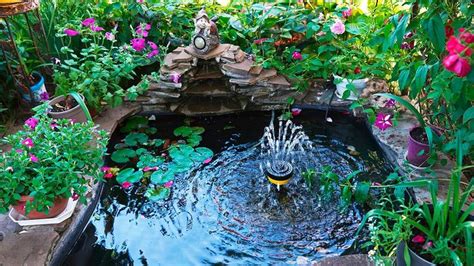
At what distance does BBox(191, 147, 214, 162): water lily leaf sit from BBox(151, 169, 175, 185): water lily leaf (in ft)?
0.67

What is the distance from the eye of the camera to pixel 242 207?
2.53 m

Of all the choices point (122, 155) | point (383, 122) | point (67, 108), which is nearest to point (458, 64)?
point (383, 122)

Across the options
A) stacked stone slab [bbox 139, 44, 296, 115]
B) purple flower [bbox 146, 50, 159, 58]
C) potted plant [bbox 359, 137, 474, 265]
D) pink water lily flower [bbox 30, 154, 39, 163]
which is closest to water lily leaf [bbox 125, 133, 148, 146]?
stacked stone slab [bbox 139, 44, 296, 115]

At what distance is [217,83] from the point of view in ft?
11.0

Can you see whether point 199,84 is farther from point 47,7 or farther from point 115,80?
point 47,7

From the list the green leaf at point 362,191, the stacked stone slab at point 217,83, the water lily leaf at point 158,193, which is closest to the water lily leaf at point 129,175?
the water lily leaf at point 158,193

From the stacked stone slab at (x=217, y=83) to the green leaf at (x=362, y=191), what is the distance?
44.6 inches

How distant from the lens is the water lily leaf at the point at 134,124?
A: 3.28 metres

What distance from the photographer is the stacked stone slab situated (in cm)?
310

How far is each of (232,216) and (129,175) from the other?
80 centimetres

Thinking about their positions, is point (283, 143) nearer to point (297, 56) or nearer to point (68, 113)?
point (297, 56)

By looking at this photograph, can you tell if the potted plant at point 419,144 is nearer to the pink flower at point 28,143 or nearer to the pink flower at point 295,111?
the pink flower at point 295,111

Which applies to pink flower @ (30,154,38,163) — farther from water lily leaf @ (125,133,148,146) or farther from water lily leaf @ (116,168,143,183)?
water lily leaf @ (125,133,148,146)

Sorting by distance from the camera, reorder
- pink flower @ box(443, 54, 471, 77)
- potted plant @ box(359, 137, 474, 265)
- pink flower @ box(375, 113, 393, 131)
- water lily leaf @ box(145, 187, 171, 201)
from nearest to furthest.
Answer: pink flower @ box(443, 54, 471, 77), potted plant @ box(359, 137, 474, 265), water lily leaf @ box(145, 187, 171, 201), pink flower @ box(375, 113, 393, 131)
